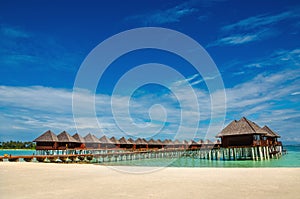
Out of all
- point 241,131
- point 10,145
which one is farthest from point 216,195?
point 10,145

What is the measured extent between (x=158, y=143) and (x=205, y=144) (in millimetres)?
12524

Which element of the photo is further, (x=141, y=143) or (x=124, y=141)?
(x=141, y=143)

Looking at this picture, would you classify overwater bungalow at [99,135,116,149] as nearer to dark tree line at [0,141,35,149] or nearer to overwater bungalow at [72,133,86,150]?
overwater bungalow at [72,133,86,150]

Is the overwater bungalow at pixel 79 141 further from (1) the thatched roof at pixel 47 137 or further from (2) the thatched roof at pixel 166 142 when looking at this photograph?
(2) the thatched roof at pixel 166 142

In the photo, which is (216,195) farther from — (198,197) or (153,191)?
(153,191)

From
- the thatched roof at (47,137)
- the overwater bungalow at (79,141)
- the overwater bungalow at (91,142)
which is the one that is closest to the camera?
the thatched roof at (47,137)

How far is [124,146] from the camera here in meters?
55.8

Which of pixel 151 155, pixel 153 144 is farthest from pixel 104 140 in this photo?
pixel 153 144

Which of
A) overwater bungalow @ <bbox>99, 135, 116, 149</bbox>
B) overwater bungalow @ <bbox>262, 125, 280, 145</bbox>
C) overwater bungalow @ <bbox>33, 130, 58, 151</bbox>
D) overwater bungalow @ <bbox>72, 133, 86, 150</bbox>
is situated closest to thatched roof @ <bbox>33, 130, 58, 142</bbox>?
overwater bungalow @ <bbox>33, 130, 58, 151</bbox>

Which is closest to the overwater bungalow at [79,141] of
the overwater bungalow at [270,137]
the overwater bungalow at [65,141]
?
the overwater bungalow at [65,141]

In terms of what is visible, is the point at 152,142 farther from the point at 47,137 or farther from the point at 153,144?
A: the point at 47,137

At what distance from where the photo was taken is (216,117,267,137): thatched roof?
105 feet

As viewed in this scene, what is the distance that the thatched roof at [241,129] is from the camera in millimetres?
32031

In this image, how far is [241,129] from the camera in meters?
32.9
